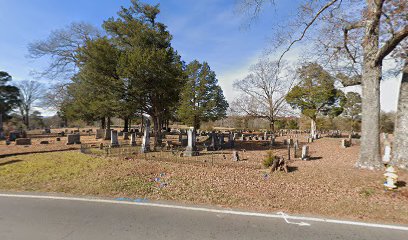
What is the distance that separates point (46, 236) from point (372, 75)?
10.4 metres

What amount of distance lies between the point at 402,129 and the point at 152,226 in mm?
8917

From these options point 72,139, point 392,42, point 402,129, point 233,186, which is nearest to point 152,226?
point 233,186

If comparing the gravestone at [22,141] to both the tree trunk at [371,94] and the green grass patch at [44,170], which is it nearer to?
the green grass patch at [44,170]

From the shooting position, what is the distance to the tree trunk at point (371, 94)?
7.07 metres

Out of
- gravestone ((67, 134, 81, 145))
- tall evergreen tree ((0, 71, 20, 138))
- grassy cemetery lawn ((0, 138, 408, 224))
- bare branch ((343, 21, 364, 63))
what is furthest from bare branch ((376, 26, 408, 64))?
tall evergreen tree ((0, 71, 20, 138))

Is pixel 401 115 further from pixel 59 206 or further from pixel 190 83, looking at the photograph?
pixel 190 83

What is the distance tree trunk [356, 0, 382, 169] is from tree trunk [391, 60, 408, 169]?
2.13 feet

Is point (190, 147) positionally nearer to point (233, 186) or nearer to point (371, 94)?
point (233, 186)

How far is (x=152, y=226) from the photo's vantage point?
4.10 m

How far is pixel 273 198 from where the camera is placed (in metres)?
5.74

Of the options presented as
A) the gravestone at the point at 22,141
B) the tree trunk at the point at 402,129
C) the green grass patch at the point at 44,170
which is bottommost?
the green grass patch at the point at 44,170

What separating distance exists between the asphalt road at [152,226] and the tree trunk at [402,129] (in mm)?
4415

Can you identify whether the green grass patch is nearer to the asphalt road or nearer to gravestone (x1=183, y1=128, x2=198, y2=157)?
the asphalt road

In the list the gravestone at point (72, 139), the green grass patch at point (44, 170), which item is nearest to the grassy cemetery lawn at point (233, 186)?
the green grass patch at point (44, 170)
